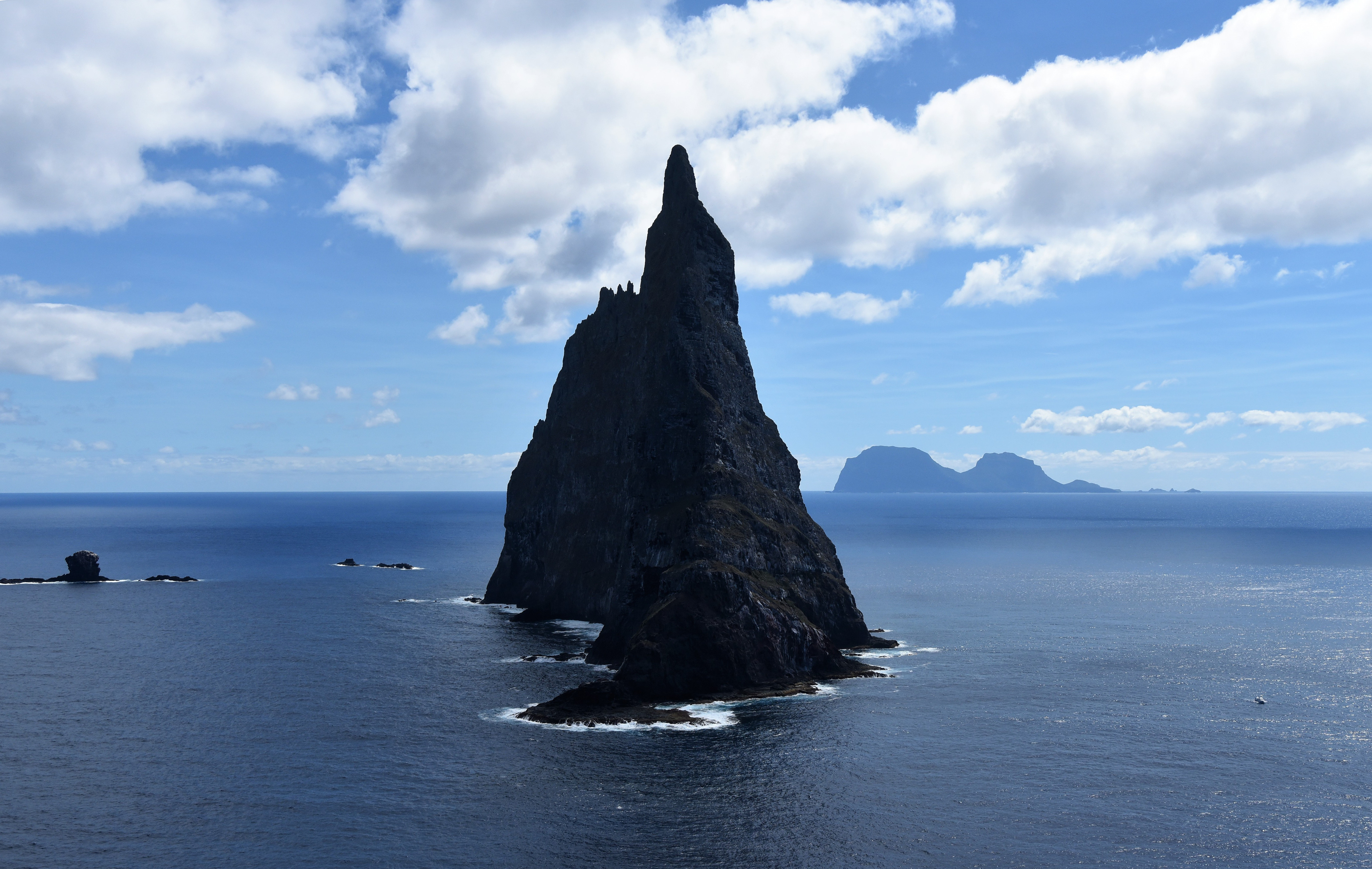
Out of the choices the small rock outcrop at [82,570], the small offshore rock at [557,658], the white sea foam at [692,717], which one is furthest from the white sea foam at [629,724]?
the small rock outcrop at [82,570]

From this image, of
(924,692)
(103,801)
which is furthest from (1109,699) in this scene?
(103,801)

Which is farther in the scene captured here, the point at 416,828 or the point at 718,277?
the point at 718,277

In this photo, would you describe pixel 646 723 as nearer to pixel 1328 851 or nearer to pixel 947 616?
pixel 1328 851

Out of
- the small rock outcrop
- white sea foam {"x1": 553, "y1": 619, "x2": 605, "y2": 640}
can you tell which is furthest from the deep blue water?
the small rock outcrop

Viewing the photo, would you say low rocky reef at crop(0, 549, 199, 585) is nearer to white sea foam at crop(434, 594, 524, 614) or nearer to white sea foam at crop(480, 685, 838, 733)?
white sea foam at crop(434, 594, 524, 614)

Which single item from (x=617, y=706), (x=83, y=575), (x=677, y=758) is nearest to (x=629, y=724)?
(x=617, y=706)

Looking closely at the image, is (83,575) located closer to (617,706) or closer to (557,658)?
(557,658)

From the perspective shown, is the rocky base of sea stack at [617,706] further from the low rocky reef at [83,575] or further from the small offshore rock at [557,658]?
the low rocky reef at [83,575]
